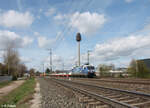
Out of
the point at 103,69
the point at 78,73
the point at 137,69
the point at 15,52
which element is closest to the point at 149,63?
the point at 103,69

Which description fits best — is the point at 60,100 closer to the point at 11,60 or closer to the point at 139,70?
the point at 139,70

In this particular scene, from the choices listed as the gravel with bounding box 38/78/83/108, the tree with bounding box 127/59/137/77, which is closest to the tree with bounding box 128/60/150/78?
the tree with bounding box 127/59/137/77

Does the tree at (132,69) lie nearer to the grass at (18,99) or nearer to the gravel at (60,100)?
the grass at (18,99)

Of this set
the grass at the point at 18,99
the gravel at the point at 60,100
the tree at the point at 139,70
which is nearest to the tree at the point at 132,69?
the tree at the point at 139,70

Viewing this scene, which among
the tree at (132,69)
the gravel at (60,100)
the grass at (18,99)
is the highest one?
the tree at (132,69)

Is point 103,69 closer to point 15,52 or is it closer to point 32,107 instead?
point 15,52

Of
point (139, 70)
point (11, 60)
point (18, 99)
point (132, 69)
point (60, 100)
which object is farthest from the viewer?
point (11, 60)

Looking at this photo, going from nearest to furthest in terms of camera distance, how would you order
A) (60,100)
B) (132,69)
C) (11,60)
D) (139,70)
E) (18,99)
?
(60,100) < (18,99) < (139,70) < (132,69) < (11,60)

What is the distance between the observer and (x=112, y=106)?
5.98 metres

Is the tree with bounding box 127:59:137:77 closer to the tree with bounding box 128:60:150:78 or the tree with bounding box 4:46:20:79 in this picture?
the tree with bounding box 128:60:150:78

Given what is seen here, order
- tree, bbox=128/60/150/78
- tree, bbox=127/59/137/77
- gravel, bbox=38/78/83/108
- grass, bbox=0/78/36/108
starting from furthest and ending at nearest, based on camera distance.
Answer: tree, bbox=127/59/137/77, tree, bbox=128/60/150/78, grass, bbox=0/78/36/108, gravel, bbox=38/78/83/108

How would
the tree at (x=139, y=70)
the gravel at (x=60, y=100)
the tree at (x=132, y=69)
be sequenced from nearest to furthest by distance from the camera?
1. the gravel at (x=60, y=100)
2. the tree at (x=139, y=70)
3. the tree at (x=132, y=69)

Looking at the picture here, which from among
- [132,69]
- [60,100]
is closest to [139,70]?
[132,69]

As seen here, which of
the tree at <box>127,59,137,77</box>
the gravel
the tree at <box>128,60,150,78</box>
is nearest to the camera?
the gravel
